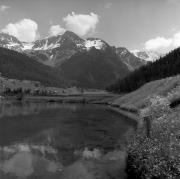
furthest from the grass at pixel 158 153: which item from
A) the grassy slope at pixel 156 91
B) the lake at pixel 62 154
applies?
the grassy slope at pixel 156 91

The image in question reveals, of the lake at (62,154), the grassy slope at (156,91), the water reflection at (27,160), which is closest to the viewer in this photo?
the lake at (62,154)

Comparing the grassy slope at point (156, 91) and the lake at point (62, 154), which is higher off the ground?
the grassy slope at point (156, 91)

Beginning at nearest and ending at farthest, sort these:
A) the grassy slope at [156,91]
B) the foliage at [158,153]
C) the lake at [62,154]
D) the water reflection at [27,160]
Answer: the foliage at [158,153] → the lake at [62,154] → the water reflection at [27,160] → the grassy slope at [156,91]

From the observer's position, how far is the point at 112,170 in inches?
1564

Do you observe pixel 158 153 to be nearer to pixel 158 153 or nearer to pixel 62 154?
pixel 158 153

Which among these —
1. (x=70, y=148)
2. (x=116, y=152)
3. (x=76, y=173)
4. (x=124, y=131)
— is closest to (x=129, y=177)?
(x=76, y=173)

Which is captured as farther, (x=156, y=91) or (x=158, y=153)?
(x=156, y=91)

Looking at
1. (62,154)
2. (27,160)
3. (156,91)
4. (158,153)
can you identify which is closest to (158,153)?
(158,153)

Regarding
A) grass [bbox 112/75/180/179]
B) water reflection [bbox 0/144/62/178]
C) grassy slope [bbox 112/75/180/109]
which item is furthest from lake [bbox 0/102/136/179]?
grassy slope [bbox 112/75/180/109]

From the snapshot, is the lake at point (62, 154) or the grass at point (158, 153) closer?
the grass at point (158, 153)

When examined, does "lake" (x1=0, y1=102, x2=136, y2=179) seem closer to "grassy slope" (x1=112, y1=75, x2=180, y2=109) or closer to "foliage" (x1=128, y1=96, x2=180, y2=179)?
"foliage" (x1=128, y1=96, x2=180, y2=179)

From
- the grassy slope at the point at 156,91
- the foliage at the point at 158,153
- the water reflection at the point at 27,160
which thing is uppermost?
the grassy slope at the point at 156,91

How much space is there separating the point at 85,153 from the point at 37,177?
13831 mm

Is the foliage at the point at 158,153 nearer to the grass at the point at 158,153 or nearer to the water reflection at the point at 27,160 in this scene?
the grass at the point at 158,153
